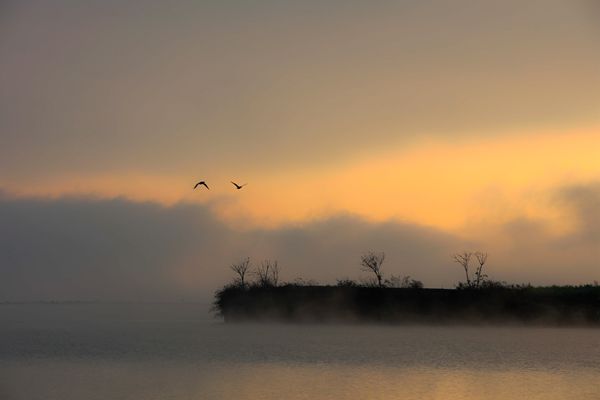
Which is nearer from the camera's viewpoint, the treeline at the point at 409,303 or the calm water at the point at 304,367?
the calm water at the point at 304,367

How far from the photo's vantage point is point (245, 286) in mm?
90062

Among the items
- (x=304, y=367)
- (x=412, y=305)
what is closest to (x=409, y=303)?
(x=412, y=305)

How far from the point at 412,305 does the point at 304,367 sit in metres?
43.9

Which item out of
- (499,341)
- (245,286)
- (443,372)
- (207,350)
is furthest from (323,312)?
(443,372)

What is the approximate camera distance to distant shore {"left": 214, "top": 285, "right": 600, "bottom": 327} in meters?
79.6

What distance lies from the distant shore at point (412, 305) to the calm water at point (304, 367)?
556 inches

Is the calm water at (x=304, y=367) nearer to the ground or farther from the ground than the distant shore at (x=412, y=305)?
nearer to the ground

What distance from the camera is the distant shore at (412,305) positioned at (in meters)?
79.6

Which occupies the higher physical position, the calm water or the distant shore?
the distant shore

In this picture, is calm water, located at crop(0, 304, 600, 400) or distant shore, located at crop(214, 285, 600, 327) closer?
calm water, located at crop(0, 304, 600, 400)

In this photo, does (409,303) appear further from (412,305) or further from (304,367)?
(304,367)

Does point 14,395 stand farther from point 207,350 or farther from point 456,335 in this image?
point 456,335

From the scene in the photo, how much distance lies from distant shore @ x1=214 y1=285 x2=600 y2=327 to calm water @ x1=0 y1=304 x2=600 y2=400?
1412 centimetres

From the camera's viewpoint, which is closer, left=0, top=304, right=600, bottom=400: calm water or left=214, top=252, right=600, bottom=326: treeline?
left=0, top=304, right=600, bottom=400: calm water
